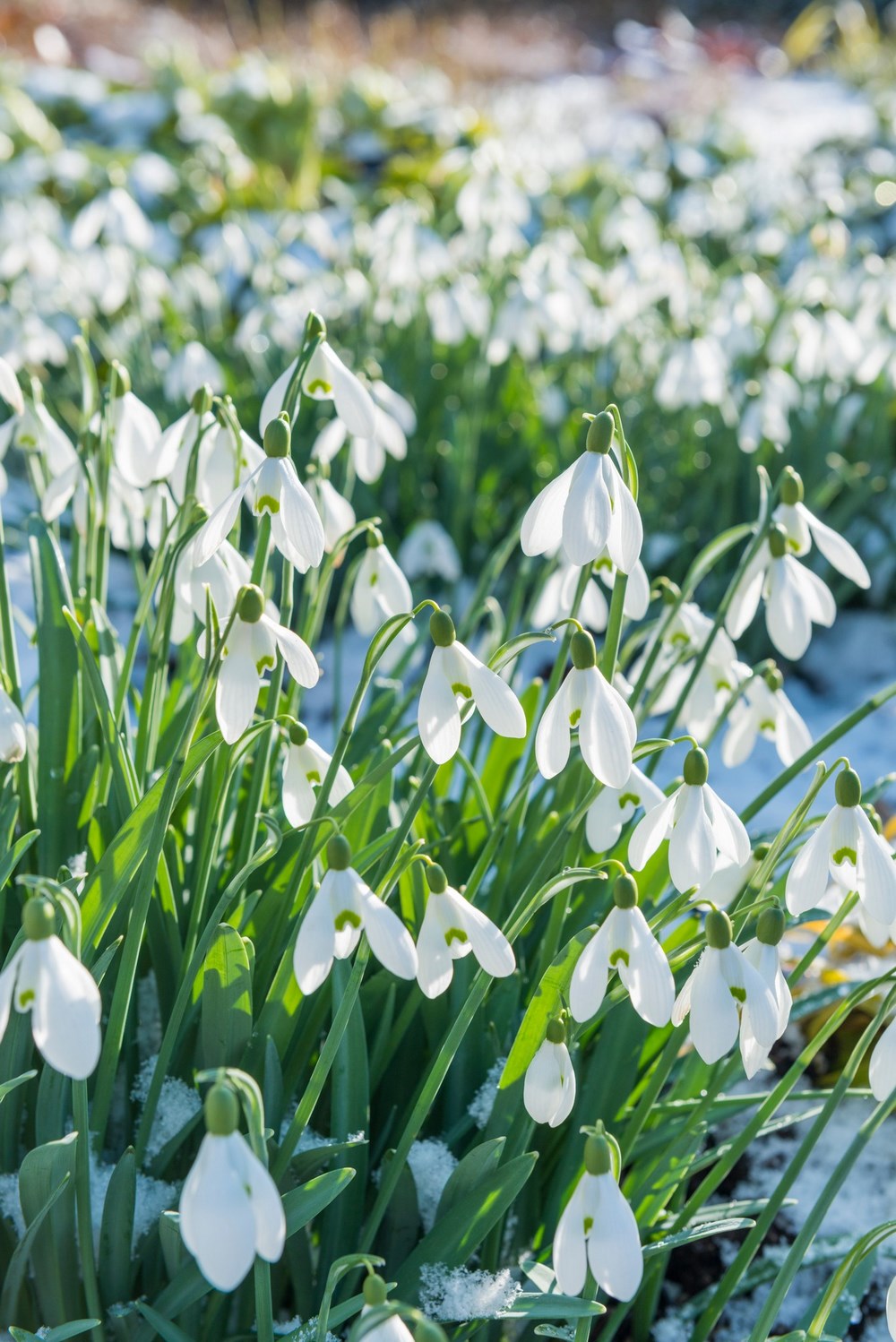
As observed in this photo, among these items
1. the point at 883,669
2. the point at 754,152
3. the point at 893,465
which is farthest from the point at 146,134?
the point at 883,669

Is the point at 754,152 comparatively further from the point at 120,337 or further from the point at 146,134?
the point at 120,337

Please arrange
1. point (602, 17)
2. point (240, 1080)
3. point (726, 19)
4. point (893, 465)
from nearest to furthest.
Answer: point (240, 1080) < point (893, 465) < point (602, 17) < point (726, 19)

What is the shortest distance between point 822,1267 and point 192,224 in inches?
159

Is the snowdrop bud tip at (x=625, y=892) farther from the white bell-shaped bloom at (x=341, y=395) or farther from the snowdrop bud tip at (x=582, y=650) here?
the white bell-shaped bloom at (x=341, y=395)

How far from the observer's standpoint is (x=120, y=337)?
3.21 m

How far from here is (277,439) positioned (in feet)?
3.20

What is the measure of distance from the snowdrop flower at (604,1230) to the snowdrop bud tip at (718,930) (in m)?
0.14

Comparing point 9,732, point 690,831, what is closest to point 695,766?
point 690,831

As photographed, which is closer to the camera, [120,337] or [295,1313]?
[295,1313]

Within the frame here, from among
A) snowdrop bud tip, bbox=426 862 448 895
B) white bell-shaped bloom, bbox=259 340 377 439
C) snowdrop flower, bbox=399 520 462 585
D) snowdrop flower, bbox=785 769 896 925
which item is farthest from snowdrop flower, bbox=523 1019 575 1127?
snowdrop flower, bbox=399 520 462 585

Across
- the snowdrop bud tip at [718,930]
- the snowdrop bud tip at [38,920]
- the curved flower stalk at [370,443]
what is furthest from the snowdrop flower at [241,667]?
the curved flower stalk at [370,443]

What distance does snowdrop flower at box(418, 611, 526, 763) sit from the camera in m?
0.89

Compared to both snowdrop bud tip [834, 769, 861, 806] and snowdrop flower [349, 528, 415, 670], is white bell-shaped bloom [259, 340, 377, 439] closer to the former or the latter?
snowdrop flower [349, 528, 415, 670]

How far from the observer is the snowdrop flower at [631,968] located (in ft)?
2.84
